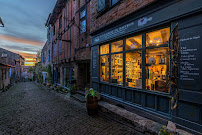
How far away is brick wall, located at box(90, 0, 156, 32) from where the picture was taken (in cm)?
428

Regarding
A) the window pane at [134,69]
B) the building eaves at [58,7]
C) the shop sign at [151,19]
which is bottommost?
the window pane at [134,69]

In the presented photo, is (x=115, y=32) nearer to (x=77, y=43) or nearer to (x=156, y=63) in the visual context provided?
(x=156, y=63)

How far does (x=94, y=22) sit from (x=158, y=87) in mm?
5706

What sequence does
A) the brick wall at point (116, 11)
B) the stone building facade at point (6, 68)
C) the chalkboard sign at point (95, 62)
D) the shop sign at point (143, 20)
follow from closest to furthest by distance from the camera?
the shop sign at point (143, 20)
the brick wall at point (116, 11)
the chalkboard sign at point (95, 62)
the stone building facade at point (6, 68)

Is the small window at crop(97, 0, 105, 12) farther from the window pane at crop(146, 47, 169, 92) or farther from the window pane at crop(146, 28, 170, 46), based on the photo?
the window pane at crop(146, 47, 169, 92)

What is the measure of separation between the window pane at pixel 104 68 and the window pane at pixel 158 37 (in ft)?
8.47

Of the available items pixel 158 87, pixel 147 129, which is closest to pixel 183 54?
pixel 158 87

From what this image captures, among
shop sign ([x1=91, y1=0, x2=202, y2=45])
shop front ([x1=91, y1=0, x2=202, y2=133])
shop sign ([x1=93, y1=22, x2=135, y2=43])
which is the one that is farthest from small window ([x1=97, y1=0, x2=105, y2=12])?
shop sign ([x1=93, y1=22, x2=135, y2=43])

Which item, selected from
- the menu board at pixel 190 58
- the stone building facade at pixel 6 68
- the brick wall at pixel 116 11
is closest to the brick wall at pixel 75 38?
the brick wall at pixel 116 11

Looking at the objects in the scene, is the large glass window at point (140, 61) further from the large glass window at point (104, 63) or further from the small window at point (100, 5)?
the small window at point (100, 5)

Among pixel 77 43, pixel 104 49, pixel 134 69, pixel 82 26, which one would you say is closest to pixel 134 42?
pixel 134 69

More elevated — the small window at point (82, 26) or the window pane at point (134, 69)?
the small window at point (82, 26)

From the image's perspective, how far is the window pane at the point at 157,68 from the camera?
358 centimetres

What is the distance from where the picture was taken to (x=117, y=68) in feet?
18.0
